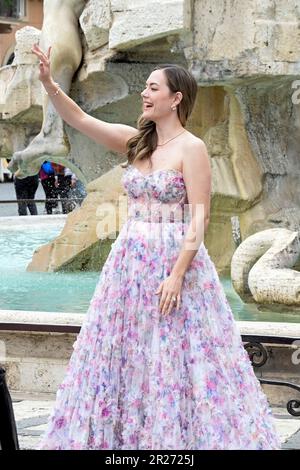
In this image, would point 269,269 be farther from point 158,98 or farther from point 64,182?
point 64,182

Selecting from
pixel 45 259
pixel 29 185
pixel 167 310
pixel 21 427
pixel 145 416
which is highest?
pixel 167 310

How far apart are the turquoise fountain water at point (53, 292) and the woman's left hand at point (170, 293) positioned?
9.52 feet

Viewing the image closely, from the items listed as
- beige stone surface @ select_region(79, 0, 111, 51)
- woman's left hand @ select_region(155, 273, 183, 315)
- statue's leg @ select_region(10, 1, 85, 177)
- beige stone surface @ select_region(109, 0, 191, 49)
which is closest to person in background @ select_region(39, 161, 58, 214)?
statue's leg @ select_region(10, 1, 85, 177)

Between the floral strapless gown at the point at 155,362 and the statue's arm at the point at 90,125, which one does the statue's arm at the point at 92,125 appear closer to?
the statue's arm at the point at 90,125

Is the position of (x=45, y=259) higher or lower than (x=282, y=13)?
lower

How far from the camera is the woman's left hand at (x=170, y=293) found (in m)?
4.46

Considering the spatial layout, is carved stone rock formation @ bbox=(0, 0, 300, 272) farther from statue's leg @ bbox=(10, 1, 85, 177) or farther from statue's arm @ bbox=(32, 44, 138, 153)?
statue's arm @ bbox=(32, 44, 138, 153)

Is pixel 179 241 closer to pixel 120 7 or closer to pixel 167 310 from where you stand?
pixel 167 310

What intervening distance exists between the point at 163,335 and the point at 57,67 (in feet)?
17.6

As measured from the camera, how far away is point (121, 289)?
4547 mm

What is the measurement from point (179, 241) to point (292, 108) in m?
4.59

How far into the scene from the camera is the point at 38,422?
586 centimetres

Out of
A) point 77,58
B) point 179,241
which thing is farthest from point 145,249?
point 77,58

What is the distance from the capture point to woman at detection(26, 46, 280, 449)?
4.46 metres
